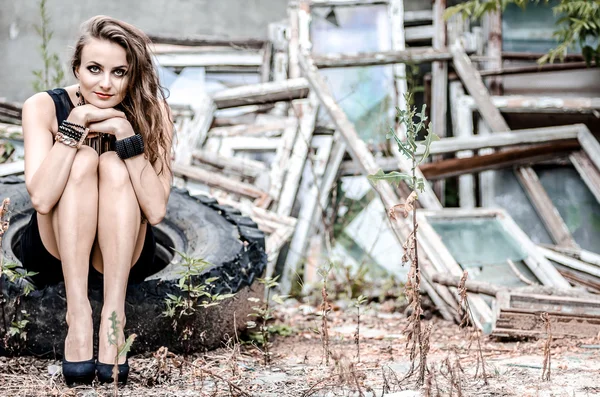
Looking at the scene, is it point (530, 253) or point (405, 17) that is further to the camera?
point (405, 17)

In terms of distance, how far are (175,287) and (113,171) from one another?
55 cm

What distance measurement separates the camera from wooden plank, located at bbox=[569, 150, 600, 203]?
484 cm

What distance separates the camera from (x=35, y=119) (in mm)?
2309

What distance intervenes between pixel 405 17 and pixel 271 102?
1650 mm

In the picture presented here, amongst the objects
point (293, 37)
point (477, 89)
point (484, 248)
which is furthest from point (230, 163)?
point (477, 89)

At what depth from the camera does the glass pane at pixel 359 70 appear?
17.9 feet

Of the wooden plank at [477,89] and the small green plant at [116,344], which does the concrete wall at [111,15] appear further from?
→ the small green plant at [116,344]

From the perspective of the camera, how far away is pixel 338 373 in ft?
6.46

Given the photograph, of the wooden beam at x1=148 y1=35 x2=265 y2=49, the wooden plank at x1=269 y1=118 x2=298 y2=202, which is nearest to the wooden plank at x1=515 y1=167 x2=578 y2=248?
the wooden plank at x1=269 y1=118 x2=298 y2=202

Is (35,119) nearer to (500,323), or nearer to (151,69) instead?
(151,69)

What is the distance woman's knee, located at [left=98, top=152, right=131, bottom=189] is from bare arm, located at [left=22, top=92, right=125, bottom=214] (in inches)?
4.1

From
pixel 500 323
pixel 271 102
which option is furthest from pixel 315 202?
pixel 500 323

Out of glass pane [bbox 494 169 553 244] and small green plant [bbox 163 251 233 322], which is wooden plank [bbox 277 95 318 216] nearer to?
glass pane [bbox 494 169 553 244]

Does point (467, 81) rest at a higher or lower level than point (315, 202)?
higher
